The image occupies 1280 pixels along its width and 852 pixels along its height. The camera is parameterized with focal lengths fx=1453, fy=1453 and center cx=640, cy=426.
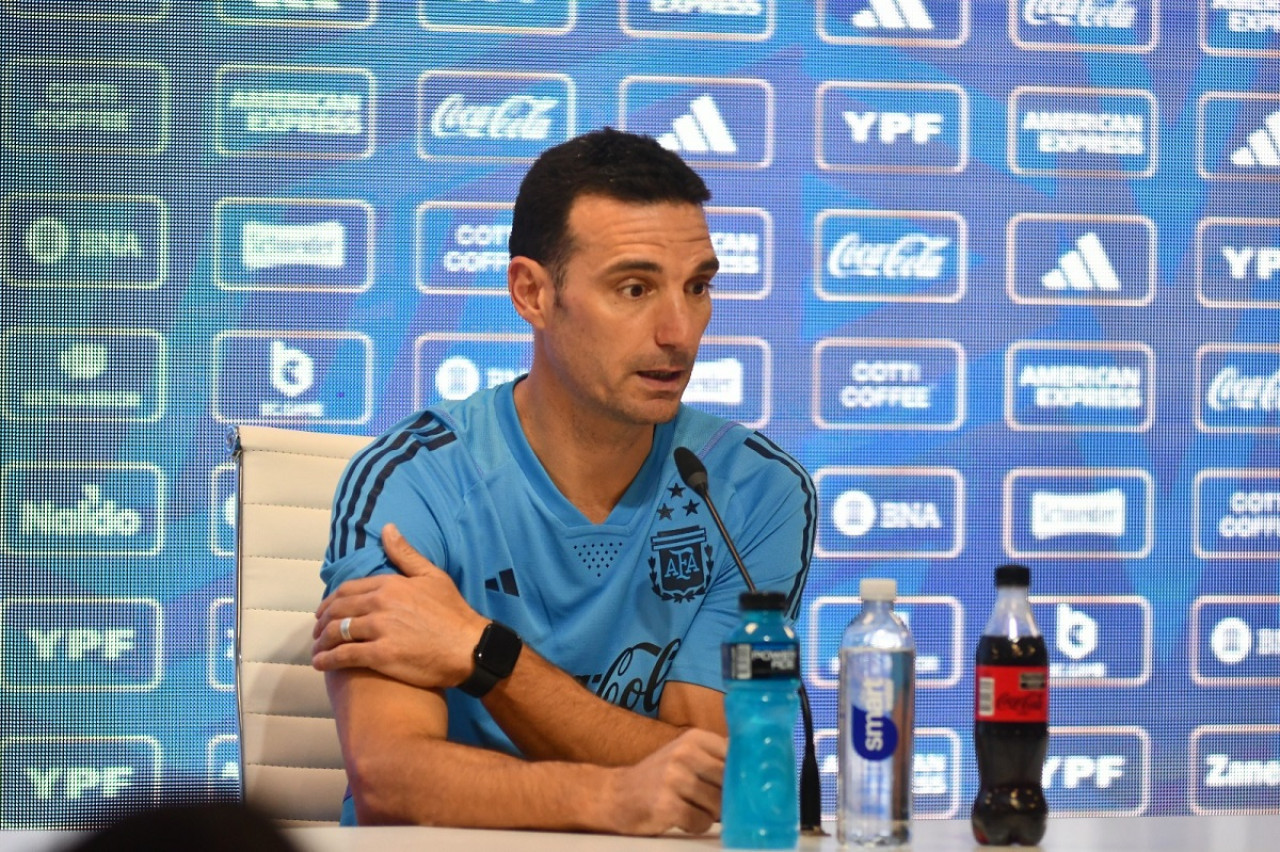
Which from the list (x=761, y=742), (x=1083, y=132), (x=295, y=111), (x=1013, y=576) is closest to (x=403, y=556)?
(x=761, y=742)

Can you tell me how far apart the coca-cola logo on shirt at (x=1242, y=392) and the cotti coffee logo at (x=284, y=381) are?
76.8 inches

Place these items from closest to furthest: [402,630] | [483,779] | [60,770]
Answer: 1. [483,779]
2. [402,630]
3. [60,770]

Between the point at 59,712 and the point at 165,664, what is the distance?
0.81ft

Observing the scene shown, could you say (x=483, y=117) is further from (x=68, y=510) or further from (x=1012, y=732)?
(x=1012, y=732)

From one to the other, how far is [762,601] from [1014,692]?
0.24 m

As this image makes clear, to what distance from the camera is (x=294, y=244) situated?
3176mm

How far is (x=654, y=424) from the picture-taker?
6.38 ft

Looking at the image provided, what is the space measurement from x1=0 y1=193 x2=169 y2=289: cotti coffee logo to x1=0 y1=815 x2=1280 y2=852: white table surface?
1.99 meters

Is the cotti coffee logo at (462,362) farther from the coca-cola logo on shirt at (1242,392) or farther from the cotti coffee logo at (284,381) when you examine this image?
the coca-cola logo on shirt at (1242,392)

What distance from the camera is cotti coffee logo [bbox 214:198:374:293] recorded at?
3.16 metres

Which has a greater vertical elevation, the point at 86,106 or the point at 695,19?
the point at 695,19

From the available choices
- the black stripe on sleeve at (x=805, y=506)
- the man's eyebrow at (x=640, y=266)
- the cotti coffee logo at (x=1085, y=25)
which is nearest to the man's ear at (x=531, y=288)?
the man's eyebrow at (x=640, y=266)

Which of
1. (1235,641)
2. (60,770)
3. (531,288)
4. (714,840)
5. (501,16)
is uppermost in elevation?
(501,16)

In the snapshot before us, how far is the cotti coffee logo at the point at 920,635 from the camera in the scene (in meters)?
3.25
